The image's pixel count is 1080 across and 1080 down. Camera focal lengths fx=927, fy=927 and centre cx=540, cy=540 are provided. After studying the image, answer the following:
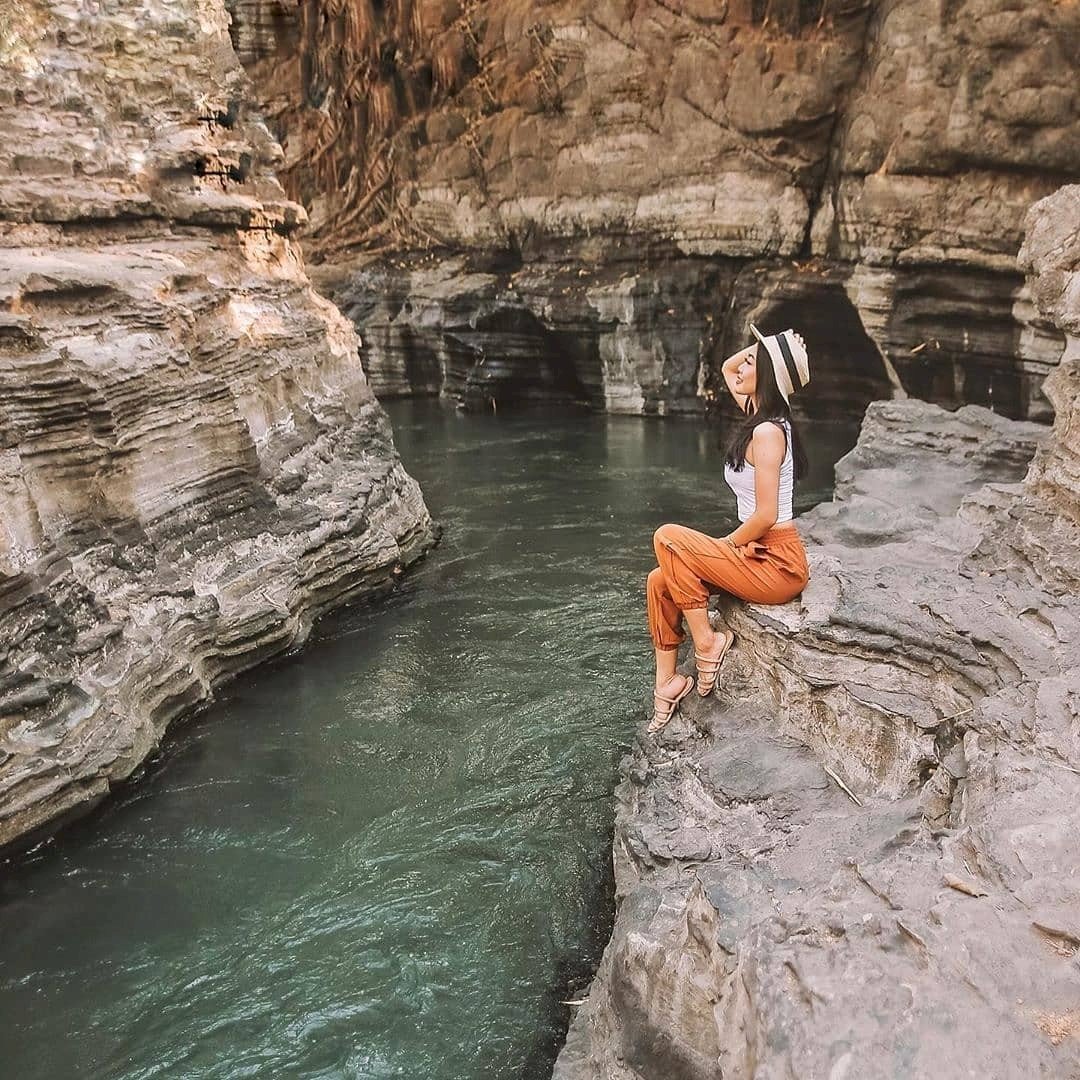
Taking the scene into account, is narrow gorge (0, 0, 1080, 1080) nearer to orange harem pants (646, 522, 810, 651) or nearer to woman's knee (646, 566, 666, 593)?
orange harem pants (646, 522, 810, 651)

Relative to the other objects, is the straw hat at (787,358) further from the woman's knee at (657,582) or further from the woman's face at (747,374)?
the woman's knee at (657,582)

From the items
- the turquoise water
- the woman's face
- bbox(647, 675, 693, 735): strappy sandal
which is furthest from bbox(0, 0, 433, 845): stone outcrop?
the woman's face

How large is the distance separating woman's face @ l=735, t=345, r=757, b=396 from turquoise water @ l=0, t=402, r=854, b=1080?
7.94 ft

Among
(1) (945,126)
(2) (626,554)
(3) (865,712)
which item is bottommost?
(2) (626,554)

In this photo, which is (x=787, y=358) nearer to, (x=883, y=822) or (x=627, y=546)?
(x=883, y=822)

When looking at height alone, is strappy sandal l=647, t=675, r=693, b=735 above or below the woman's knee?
below

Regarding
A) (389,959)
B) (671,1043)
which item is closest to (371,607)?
(389,959)

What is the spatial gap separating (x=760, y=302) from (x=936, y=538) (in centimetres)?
963

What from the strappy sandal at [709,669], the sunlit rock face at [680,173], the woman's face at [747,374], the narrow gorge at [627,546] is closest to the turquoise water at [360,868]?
the narrow gorge at [627,546]

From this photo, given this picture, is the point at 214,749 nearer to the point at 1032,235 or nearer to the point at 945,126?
the point at 1032,235

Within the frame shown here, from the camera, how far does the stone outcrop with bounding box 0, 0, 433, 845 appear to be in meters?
5.41

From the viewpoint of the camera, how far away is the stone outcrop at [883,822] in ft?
6.91

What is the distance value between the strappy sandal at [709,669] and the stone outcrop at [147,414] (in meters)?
3.38

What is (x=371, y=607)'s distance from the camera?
26.3ft
